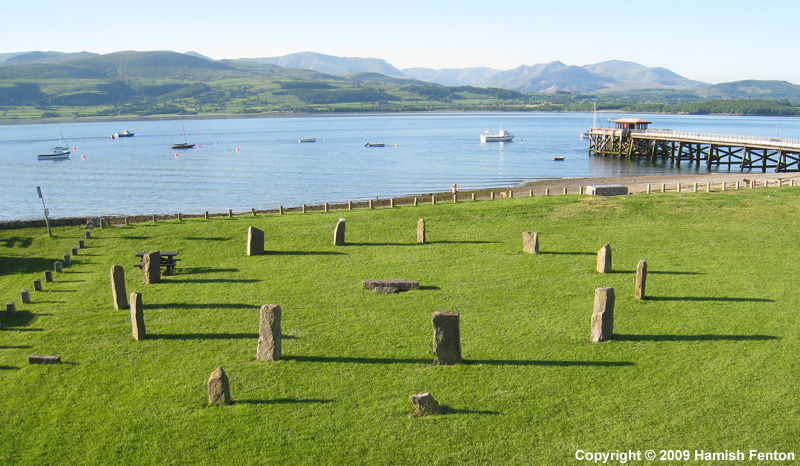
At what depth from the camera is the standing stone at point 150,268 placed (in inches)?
859

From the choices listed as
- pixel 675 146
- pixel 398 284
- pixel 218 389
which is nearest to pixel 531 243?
pixel 398 284

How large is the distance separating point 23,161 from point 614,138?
103m

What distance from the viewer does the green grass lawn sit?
11.2 meters

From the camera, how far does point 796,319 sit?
16.2m

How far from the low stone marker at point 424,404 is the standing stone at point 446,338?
2.07m

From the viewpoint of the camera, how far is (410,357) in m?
14.5

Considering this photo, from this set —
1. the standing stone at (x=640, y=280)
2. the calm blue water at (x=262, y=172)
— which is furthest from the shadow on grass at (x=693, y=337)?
the calm blue water at (x=262, y=172)

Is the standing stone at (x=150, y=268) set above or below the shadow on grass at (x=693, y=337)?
above

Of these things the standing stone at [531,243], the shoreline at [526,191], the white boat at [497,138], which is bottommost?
the shoreline at [526,191]

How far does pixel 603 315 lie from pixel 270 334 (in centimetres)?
840

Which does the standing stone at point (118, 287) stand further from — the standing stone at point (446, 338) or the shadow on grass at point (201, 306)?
the standing stone at point (446, 338)

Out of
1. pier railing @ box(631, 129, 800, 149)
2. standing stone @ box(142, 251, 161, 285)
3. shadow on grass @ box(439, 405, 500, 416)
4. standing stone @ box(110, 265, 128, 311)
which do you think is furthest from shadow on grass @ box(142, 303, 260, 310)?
pier railing @ box(631, 129, 800, 149)

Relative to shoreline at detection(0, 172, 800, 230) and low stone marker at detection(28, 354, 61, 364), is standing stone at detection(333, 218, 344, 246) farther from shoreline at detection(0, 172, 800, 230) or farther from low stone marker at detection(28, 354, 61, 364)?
low stone marker at detection(28, 354, 61, 364)

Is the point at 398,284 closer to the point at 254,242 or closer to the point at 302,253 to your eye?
the point at 302,253
